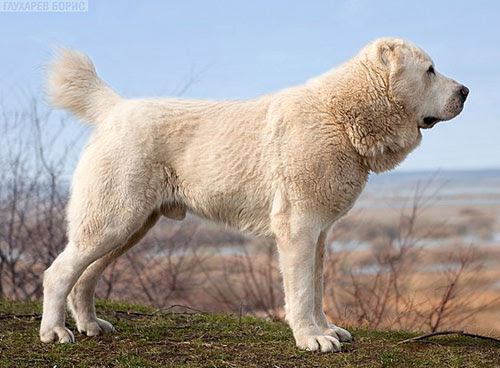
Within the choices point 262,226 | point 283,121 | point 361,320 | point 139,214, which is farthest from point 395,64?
point 361,320

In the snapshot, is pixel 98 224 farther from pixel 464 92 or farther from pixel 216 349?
pixel 464 92

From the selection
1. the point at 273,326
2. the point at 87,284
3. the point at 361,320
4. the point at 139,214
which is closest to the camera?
the point at 139,214

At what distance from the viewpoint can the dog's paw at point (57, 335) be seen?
510 cm

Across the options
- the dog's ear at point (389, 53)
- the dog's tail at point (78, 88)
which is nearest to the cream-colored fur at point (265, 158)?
the dog's ear at point (389, 53)

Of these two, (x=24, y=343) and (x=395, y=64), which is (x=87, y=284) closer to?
(x=24, y=343)

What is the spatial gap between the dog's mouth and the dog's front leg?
1.16 metres

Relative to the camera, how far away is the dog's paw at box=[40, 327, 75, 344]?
510 cm

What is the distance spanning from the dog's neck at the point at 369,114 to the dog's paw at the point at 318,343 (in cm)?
126

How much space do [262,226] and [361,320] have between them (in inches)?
107

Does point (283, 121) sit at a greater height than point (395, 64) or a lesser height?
lesser

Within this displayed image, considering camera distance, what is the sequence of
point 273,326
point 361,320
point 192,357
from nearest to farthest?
point 192,357
point 273,326
point 361,320

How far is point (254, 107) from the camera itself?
525cm

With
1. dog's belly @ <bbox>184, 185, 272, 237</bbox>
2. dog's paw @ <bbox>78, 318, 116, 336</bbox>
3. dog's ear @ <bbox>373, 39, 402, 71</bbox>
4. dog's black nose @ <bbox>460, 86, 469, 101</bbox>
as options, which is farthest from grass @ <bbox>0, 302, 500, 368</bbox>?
dog's ear @ <bbox>373, 39, 402, 71</bbox>

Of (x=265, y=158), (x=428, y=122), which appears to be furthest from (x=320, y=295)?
(x=428, y=122)
